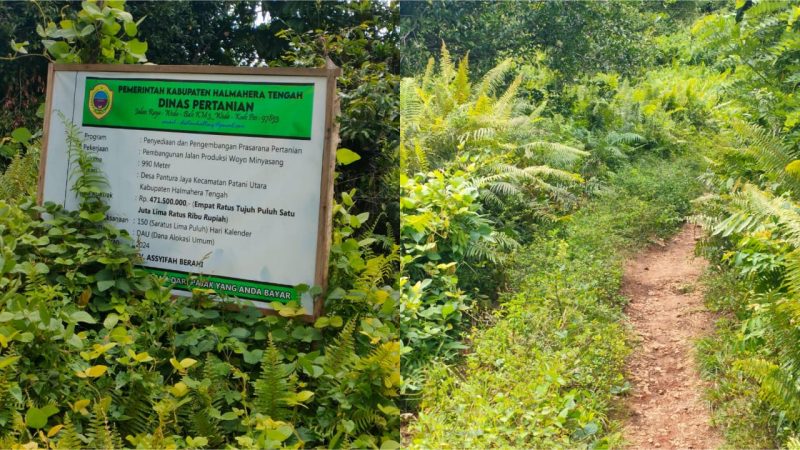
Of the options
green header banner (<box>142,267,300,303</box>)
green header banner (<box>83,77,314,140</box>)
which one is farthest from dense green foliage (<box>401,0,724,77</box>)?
green header banner (<box>142,267,300,303</box>)

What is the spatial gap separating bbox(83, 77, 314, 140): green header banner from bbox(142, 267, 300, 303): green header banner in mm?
585

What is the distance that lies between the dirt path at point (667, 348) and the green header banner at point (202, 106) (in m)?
1.37

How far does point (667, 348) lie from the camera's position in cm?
243

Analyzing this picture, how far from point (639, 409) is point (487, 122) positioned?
148 centimetres

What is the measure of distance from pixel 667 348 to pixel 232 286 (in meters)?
1.64

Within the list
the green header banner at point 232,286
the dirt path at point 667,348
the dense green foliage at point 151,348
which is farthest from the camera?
the green header banner at point 232,286

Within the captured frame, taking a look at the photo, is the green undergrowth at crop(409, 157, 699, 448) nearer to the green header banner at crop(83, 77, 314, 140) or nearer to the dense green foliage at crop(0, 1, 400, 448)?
the dense green foliage at crop(0, 1, 400, 448)

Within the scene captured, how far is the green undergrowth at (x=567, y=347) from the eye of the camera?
245 cm

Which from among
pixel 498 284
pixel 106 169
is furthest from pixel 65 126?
pixel 498 284

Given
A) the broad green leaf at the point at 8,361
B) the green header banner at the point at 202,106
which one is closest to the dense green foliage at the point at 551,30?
the green header banner at the point at 202,106

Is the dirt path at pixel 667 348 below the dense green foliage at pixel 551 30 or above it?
below

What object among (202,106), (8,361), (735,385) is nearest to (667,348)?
(735,385)

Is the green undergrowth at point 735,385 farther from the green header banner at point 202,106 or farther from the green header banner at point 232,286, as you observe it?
the green header banner at point 202,106

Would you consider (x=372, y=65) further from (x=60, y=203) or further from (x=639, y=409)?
(x=639, y=409)
